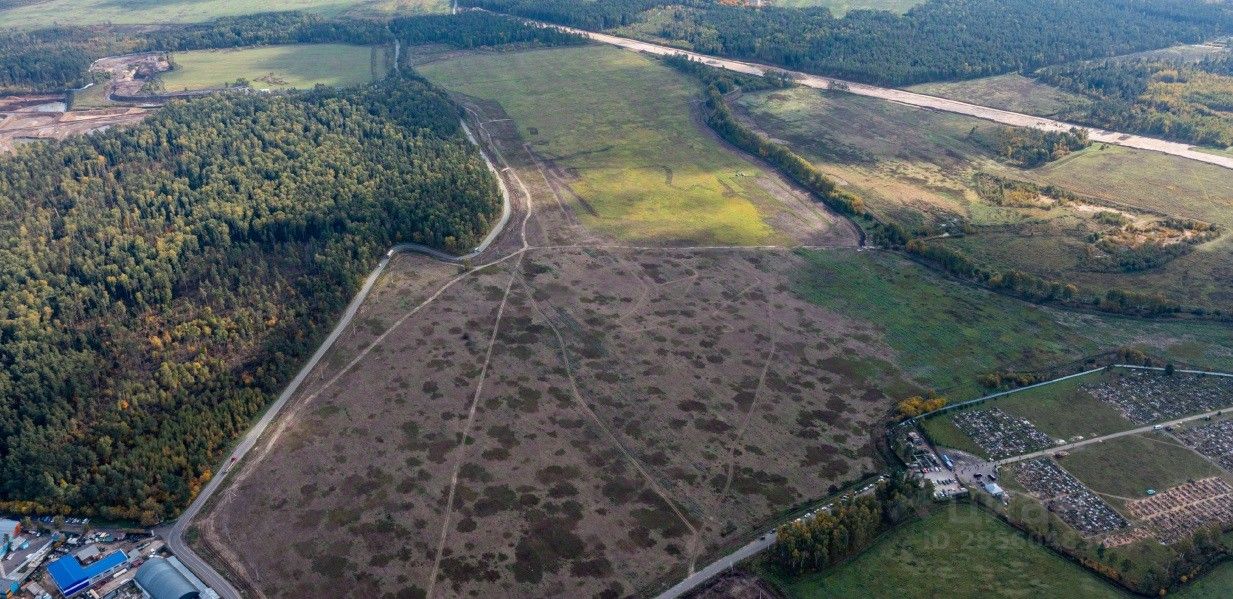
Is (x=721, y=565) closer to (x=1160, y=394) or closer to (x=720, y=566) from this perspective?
(x=720, y=566)

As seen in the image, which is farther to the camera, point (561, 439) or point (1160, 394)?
point (1160, 394)

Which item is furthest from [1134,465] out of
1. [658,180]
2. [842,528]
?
[658,180]

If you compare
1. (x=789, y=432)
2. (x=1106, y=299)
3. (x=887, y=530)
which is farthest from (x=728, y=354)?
(x=1106, y=299)

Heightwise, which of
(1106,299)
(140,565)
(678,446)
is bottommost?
(140,565)

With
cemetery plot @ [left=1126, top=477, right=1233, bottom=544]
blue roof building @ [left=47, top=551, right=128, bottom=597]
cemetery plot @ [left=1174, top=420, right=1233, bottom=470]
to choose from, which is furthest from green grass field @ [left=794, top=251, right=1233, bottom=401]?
blue roof building @ [left=47, top=551, right=128, bottom=597]

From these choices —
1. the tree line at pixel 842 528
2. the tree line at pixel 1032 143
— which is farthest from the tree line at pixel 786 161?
the tree line at pixel 842 528

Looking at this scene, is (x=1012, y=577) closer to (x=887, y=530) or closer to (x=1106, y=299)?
(x=887, y=530)

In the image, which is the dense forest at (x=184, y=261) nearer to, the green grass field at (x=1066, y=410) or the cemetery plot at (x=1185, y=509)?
the green grass field at (x=1066, y=410)
